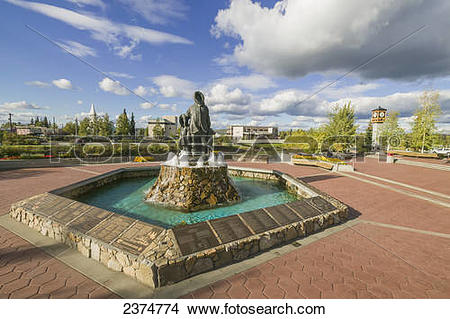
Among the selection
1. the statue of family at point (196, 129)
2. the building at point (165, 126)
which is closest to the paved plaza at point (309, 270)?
the statue of family at point (196, 129)

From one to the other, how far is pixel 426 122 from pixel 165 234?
120 feet

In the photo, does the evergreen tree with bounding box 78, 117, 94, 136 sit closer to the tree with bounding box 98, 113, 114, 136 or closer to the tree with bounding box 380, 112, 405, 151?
the tree with bounding box 98, 113, 114, 136

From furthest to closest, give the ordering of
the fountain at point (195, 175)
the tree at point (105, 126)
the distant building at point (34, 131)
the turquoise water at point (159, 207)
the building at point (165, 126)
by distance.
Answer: the building at point (165, 126)
the distant building at point (34, 131)
the tree at point (105, 126)
the fountain at point (195, 175)
the turquoise water at point (159, 207)

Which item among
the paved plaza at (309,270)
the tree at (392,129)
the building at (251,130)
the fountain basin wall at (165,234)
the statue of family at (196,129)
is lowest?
the paved plaza at (309,270)

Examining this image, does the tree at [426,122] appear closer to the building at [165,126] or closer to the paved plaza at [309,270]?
the paved plaza at [309,270]

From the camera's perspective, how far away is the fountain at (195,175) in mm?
7238

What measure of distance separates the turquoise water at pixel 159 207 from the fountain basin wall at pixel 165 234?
1.83 metres

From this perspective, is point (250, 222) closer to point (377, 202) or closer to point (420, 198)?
point (377, 202)

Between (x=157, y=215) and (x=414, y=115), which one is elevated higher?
(x=414, y=115)

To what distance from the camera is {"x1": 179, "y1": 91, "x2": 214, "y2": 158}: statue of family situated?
8.27 metres

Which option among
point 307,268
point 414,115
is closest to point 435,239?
point 307,268

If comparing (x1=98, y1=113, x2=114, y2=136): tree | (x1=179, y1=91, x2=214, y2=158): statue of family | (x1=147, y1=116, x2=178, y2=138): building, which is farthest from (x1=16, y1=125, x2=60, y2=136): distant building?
(x1=179, y1=91, x2=214, y2=158): statue of family
